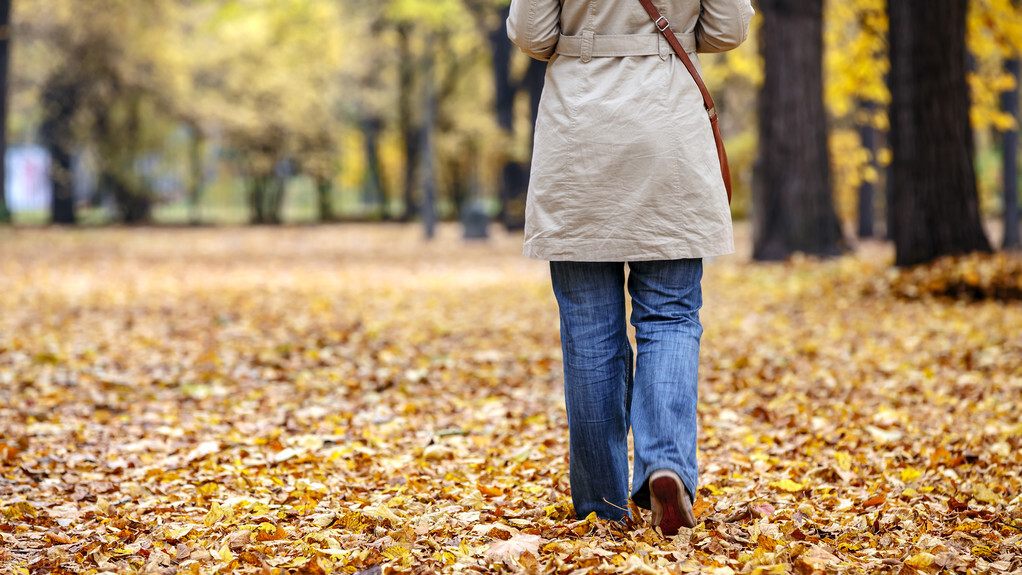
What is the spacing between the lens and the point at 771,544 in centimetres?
274

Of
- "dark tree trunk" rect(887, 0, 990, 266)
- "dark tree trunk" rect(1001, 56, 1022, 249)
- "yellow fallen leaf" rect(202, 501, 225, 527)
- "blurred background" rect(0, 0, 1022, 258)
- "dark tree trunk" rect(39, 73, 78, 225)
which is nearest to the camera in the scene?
"yellow fallen leaf" rect(202, 501, 225, 527)

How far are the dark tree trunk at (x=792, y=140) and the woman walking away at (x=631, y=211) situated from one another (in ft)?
34.1

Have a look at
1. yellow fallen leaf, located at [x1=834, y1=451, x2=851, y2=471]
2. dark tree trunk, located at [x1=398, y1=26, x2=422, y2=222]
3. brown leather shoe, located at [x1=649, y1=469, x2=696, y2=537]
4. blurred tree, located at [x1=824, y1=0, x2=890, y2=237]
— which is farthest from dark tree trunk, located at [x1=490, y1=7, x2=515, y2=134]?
brown leather shoe, located at [x1=649, y1=469, x2=696, y2=537]

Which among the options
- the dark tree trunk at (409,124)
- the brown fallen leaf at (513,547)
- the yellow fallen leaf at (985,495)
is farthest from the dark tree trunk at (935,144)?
the dark tree trunk at (409,124)

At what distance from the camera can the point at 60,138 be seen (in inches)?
1058

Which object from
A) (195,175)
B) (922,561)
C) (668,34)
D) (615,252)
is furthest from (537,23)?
(195,175)

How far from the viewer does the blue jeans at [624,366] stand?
272 centimetres

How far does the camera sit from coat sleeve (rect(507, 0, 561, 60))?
9.08 feet

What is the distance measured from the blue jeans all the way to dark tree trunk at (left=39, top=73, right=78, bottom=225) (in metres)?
25.8

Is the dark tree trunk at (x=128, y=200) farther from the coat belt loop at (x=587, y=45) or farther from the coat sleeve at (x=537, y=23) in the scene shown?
the coat belt loop at (x=587, y=45)

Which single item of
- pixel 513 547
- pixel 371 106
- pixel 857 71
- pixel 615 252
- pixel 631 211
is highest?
pixel 371 106

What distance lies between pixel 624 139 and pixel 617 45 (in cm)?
27

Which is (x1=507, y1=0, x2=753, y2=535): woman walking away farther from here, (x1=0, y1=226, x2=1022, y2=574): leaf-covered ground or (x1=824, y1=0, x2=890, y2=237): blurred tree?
(x1=824, y1=0, x2=890, y2=237): blurred tree

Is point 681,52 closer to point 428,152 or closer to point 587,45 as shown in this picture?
point 587,45
